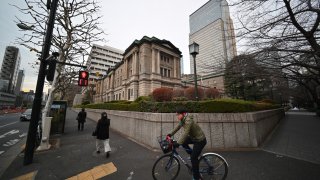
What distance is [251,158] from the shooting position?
5578 mm

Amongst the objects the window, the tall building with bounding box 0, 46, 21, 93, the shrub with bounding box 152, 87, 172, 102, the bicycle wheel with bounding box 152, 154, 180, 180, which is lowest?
the bicycle wheel with bounding box 152, 154, 180, 180

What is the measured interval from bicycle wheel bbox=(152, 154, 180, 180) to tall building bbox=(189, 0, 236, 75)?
4020 mm

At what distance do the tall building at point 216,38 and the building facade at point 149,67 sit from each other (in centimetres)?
2977

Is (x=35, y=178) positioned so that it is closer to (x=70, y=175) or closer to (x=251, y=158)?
(x=70, y=175)

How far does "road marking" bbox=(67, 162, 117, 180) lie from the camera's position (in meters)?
4.62

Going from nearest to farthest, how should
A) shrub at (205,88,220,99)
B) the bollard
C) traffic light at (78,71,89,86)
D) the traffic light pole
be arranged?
the traffic light pole
the bollard
traffic light at (78,71,89,86)
shrub at (205,88,220,99)

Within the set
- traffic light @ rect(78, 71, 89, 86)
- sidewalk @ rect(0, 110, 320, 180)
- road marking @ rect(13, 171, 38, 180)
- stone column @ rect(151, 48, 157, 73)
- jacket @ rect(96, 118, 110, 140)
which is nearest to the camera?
sidewalk @ rect(0, 110, 320, 180)

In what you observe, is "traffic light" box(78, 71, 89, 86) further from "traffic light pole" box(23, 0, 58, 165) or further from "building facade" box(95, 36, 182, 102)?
"building facade" box(95, 36, 182, 102)

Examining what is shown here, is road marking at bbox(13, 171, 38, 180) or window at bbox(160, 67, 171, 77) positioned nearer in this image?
road marking at bbox(13, 171, 38, 180)

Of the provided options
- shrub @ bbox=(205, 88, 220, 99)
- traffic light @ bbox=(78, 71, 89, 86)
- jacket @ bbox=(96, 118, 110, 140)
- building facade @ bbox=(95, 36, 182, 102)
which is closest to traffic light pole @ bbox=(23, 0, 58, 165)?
traffic light @ bbox=(78, 71, 89, 86)

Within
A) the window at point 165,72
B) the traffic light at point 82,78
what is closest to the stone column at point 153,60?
the window at point 165,72

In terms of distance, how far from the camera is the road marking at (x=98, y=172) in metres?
4.62

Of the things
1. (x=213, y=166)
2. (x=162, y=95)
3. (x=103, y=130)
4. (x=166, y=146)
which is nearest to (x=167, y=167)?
(x=166, y=146)

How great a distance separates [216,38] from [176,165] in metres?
5.87
